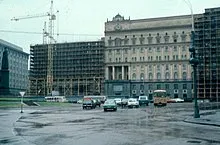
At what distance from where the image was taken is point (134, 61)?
12731 cm

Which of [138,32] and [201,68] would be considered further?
[138,32]

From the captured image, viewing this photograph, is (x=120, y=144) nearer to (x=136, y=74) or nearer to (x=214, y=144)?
(x=214, y=144)

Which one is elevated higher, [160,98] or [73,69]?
[73,69]

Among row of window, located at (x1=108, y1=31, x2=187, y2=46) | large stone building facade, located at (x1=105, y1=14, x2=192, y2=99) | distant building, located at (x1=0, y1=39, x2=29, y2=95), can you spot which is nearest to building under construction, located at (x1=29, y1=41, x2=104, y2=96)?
large stone building facade, located at (x1=105, y1=14, x2=192, y2=99)

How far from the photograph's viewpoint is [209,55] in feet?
347

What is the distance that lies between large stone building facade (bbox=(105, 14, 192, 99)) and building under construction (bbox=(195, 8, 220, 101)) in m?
11.7

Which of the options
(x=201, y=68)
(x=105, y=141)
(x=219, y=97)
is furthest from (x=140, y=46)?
(x=105, y=141)

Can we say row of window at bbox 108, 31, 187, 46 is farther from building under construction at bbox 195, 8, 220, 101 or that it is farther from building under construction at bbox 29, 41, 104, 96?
building under construction at bbox 195, 8, 220, 101

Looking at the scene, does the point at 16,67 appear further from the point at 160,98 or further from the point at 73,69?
the point at 160,98

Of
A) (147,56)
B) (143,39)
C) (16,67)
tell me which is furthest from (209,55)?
(16,67)

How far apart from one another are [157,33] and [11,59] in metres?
70.4

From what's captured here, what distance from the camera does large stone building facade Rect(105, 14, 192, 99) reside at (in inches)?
4744

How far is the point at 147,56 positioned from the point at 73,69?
2976 centimetres

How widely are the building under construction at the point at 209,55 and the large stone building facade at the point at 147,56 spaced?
11.7 metres
